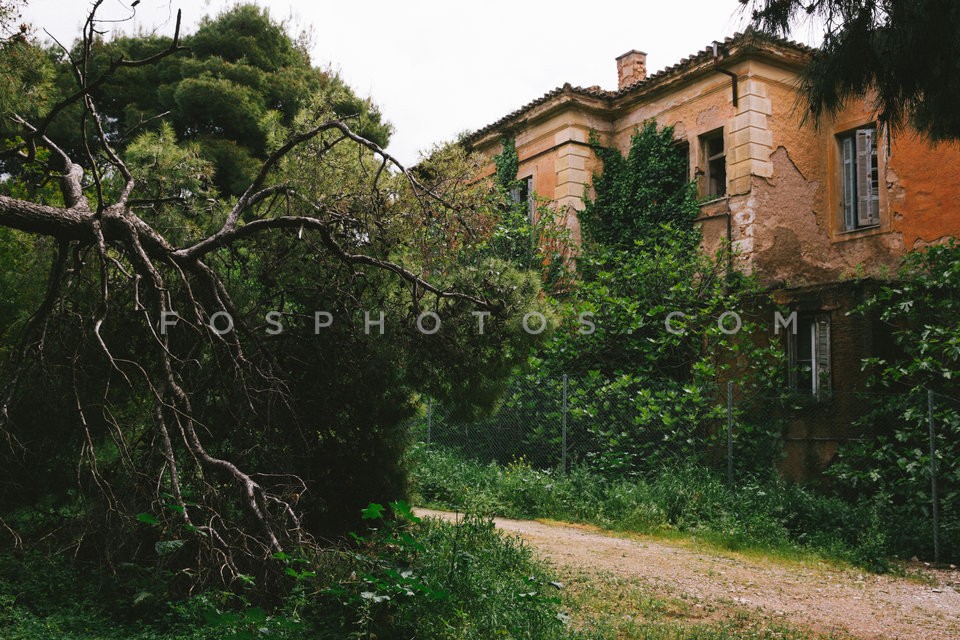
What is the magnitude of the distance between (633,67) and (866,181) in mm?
5832

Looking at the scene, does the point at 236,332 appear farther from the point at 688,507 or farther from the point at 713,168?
the point at 713,168

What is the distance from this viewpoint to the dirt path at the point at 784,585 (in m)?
6.27

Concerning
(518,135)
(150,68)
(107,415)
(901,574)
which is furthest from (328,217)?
(150,68)

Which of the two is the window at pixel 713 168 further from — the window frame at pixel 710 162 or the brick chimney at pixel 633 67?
the brick chimney at pixel 633 67

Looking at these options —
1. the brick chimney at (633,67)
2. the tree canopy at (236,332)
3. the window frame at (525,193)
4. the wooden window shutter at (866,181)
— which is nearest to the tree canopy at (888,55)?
the tree canopy at (236,332)

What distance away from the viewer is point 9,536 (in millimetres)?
6406

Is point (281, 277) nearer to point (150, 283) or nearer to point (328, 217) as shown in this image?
point (328, 217)

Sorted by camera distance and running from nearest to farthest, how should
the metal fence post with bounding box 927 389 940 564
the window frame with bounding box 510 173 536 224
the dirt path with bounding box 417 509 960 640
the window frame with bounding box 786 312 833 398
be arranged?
1. the dirt path with bounding box 417 509 960 640
2. the metal fence post with bounding box 927 389 940 564
3. the window frame with bounding box 786 312 833 398
4. the window frame with bounding box 510 173 536 224

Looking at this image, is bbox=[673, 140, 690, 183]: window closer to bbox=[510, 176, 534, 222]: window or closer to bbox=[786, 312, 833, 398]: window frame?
bbox=[510, 176, 534, 222]: window

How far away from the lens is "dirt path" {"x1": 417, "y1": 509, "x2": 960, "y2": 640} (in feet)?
20.6

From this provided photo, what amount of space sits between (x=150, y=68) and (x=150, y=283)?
17376mm

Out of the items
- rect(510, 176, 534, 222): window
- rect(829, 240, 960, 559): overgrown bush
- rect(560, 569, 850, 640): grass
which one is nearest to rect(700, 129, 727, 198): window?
rect(510, 176, 534, 222): window

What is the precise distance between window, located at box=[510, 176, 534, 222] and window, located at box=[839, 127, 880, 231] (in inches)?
237

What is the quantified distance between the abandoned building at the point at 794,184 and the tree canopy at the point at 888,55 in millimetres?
6145
